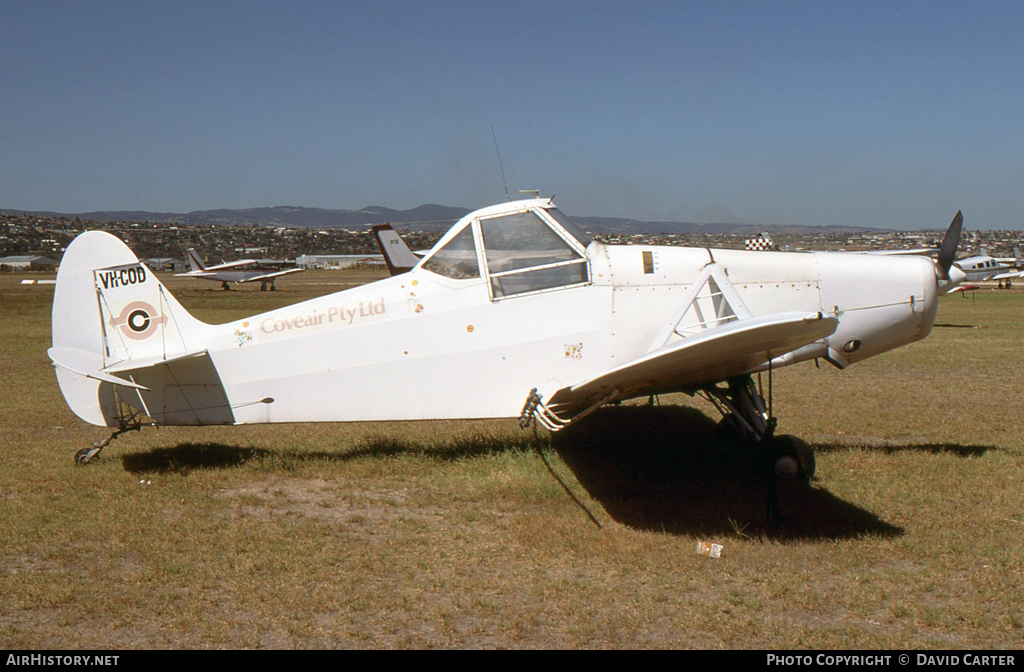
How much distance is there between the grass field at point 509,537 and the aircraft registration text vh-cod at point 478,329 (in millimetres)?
746

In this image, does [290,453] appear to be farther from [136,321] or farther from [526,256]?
[526,256]

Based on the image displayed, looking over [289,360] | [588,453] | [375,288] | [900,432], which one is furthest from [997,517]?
[289,360]

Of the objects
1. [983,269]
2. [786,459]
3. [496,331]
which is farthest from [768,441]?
[983,269]

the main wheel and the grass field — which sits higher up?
the main wheel

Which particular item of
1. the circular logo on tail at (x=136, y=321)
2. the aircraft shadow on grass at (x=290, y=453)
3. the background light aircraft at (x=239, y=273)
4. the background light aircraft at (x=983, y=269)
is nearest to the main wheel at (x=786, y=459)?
the aircraft shadow on grass at (x=290, y=453)

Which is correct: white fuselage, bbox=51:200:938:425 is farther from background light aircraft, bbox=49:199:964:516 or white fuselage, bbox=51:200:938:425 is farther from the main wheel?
the main wheel

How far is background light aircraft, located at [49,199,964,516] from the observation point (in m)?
6.29

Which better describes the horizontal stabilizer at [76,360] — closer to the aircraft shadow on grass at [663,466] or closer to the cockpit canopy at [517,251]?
the aircraft shadow on grass at [663,466]

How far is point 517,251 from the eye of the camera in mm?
6434

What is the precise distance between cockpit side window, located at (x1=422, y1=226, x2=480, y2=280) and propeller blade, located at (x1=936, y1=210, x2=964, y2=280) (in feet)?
15.8

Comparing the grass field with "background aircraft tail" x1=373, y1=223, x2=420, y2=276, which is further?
"background aircraft tail" x1=373, y1=223, x2=420, y2=276

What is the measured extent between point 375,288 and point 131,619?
3377 mm

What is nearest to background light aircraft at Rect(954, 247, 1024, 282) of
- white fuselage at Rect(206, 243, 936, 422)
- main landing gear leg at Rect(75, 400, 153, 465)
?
white fuselage at Rect(206, 243, 936, 422)

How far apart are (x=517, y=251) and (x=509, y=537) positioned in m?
2.43
